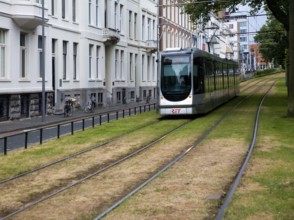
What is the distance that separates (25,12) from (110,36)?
14615 millimetres

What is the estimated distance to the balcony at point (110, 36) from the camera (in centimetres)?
4228

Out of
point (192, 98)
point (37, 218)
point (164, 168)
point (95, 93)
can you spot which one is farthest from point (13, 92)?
point (37, 218)

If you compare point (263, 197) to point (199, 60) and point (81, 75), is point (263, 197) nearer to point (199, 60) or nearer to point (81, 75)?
point (199, 60)

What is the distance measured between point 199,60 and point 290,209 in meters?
17.6

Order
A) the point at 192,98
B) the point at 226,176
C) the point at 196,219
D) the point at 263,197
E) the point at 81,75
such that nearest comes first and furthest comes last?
the point at 196,219 → the point at 263,197 → the point at 226,176 → the point at 192,98 → the point at 81,75

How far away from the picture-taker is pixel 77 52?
1487 inches

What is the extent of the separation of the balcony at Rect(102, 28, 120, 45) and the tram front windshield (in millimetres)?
18272

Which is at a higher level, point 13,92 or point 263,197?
point 13,92

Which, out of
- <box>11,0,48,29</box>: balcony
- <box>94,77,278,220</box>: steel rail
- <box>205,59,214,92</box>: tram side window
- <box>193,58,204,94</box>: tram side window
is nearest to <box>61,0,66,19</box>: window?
<box>11,0,48,29</box>: balcony

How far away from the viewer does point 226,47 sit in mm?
128750

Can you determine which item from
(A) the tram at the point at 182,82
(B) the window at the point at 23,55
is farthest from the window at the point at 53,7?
(A) the tram at the point at 182,82

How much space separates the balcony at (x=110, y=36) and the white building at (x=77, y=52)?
0.06 metres

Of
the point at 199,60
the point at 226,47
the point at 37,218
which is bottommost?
the point at 37,218

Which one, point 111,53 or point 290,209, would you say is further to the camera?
point 111,53
